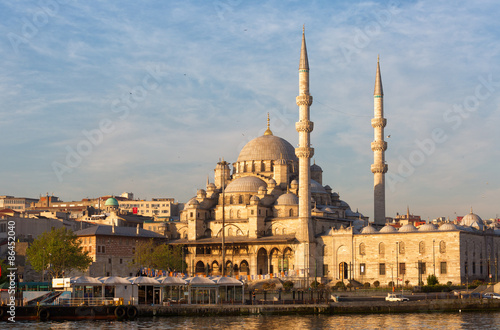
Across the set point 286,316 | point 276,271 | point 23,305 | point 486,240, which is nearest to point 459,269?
point 486,240

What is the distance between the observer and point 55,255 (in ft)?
225

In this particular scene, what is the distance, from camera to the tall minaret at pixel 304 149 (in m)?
76.1

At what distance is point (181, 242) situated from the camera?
85938 mm

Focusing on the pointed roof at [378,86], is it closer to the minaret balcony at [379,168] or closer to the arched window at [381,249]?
the minaret balcony at [379,168]

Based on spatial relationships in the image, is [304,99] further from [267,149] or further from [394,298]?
[394,298]

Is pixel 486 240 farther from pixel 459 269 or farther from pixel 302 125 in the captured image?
pixel 302 125

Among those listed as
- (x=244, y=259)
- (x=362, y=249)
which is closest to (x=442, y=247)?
(x=362, y=249)

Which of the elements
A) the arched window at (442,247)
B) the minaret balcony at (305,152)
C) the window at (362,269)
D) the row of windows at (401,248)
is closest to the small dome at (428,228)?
the row of windows at (401,248)

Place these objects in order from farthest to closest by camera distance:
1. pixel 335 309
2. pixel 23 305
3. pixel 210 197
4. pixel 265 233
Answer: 1. pixel 210 197
2. pixel 265 233
3. pixel 335 309
4. pixel 23 305

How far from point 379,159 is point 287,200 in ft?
34.1

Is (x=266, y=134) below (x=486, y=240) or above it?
above

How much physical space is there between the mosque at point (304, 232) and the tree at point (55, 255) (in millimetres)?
12803

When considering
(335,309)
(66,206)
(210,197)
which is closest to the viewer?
(335,309)

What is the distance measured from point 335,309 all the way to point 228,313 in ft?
23.6
